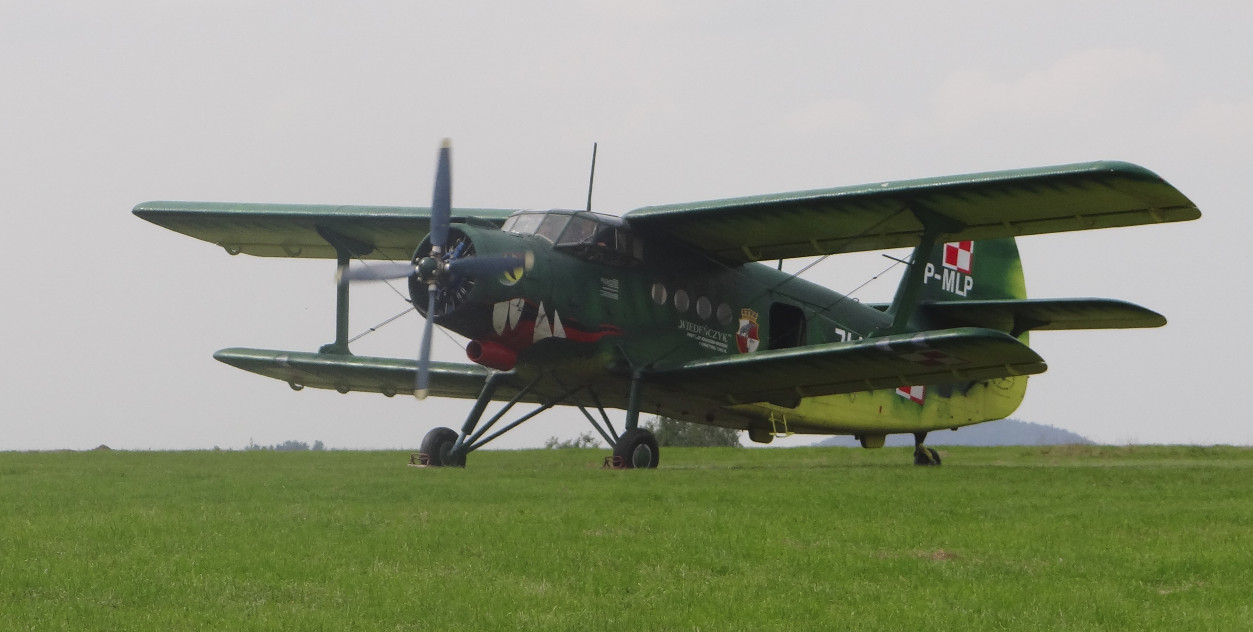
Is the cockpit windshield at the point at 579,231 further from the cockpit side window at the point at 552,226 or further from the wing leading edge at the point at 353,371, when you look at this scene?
the wing leading edge at the point at 353,371

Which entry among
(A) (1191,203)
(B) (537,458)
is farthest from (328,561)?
(B) (537,458)

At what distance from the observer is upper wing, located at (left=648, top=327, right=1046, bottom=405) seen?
55.8ft

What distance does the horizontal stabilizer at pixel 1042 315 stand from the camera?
19.5 m

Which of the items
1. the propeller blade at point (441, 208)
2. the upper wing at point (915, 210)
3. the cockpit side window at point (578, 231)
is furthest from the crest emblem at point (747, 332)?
the propeller blade at point (441, 208)

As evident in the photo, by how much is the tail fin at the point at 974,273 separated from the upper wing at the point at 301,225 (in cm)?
800

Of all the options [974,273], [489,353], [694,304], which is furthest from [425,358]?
[974,273]

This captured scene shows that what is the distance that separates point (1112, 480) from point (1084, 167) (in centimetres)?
354

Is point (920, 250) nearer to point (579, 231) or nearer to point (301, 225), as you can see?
point (579, 231)

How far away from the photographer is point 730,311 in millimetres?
20406

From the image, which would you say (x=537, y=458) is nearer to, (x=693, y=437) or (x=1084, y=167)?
(x=1084, y=167)

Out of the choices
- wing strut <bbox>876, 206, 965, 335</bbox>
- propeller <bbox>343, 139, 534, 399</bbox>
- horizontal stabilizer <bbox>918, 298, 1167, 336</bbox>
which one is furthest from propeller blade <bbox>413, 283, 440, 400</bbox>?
horizontal stabilizer <bbox>918, 298, 1167, 336</bbox>

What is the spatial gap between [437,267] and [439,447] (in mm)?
3751

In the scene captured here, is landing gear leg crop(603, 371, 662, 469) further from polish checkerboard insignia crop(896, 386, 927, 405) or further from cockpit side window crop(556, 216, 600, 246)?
polish checkerboard insignia crop(896, 386, 927, 405)

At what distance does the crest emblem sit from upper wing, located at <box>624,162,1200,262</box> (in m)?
0.86
